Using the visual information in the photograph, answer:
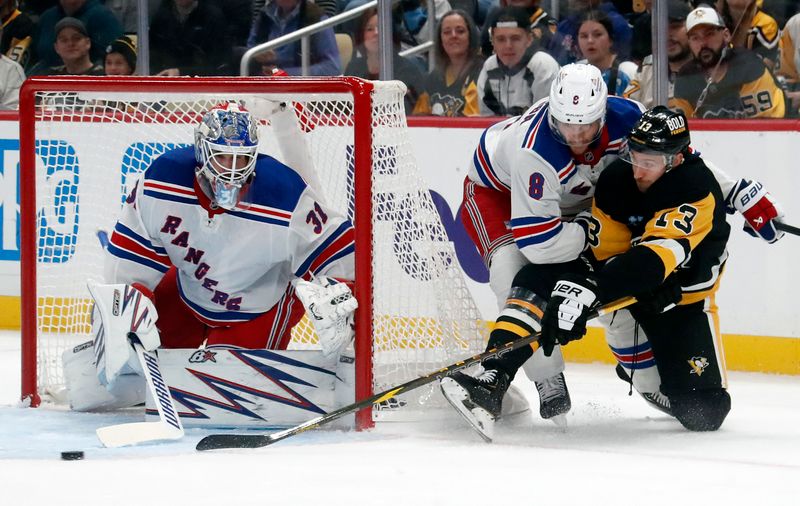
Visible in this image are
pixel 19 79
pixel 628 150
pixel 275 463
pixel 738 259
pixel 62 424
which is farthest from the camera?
pixel 19 79

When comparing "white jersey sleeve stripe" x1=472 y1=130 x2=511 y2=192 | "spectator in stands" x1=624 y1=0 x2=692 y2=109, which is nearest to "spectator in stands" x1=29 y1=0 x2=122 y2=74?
"spectator in stands" x1=624 y1=0 x2=692 y2=109

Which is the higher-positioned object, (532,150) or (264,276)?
(532,150)

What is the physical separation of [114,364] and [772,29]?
7.92 ft

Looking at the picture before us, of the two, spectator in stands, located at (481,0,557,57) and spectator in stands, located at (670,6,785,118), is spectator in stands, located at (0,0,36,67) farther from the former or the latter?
spectator in stands, located at (670,6,785,118)

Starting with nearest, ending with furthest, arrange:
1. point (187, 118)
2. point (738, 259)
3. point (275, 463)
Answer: point (275, 463), point (187, 118), point (738, 259)

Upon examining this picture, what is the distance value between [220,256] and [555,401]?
1.02 metres

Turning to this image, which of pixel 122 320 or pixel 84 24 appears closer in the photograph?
pixel 122 320

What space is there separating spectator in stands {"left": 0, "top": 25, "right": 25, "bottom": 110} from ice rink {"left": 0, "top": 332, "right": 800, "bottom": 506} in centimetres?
221

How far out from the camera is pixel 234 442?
10.8ft

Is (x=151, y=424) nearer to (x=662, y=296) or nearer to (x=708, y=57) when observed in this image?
(x=662, y=296)

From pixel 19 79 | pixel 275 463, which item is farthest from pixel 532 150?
pixel 19 79

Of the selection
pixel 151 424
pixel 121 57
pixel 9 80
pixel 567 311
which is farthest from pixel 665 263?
pixel 9 80

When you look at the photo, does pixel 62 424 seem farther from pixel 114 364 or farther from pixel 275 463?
pixel 275 463

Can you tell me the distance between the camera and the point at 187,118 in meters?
4.28
